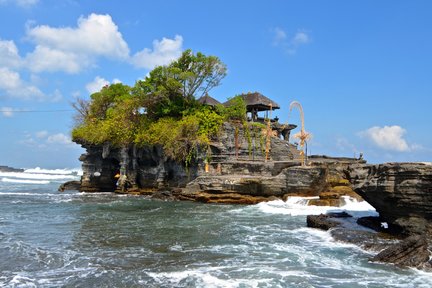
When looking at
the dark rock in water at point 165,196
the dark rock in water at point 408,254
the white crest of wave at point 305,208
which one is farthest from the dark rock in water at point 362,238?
the dark rock in water at point 165,196

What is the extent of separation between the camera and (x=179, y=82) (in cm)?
3184

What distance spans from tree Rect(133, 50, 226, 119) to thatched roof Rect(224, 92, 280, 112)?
571 cm

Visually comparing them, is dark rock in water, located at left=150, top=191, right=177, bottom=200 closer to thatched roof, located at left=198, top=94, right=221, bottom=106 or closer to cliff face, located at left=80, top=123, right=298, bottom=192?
cliff face, located at left=80, top=123, right=298, bottom=192

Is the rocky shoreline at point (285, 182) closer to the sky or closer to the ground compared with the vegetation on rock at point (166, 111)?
closer to the ground

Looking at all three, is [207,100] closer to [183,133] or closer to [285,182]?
[183,133]

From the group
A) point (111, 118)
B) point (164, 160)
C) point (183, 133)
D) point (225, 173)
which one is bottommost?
point (225, 173)

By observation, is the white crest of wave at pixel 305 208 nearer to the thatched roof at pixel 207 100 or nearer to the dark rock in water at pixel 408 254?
the dark rock in water at pixel 408 254

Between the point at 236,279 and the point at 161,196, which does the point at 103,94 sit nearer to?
the point at 161,196

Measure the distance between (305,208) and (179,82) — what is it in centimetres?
1548

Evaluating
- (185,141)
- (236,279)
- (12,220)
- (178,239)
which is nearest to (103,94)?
(185,141)

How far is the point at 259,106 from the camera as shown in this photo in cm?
3919

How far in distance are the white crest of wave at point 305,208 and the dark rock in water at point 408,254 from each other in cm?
968

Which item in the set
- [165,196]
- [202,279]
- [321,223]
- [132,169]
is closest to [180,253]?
[202,279]

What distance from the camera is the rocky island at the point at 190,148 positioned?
25.1 m
